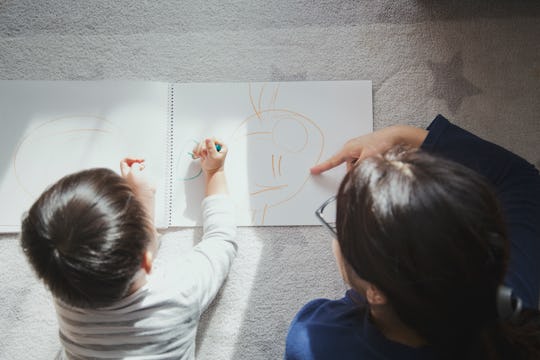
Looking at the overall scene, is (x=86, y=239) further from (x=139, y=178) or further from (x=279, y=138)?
(x=279, y=138)

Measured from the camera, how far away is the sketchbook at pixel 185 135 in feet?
2.19

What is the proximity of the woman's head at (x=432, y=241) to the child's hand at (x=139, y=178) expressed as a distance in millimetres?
366

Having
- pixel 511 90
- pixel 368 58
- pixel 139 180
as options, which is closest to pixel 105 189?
pixel 139 180

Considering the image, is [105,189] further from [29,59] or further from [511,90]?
[511,90]

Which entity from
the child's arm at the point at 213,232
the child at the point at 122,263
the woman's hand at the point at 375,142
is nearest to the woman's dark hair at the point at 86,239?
the child at the point at 122,263

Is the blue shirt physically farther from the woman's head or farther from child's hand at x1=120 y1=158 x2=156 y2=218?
child's hand at x1=120 y1=158 x2=156 y2=218

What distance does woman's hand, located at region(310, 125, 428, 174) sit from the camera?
63 cm

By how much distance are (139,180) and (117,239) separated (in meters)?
0.22

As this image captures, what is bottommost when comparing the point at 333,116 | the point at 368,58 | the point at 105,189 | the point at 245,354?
the point at 245,354

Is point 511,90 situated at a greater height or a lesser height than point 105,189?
greater

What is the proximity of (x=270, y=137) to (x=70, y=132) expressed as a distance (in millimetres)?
315

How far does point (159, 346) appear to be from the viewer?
52 cm

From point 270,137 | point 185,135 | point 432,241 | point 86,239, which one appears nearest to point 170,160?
point 185,135

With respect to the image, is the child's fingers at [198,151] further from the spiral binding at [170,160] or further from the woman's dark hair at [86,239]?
the woman's dark hair at [86,239]
